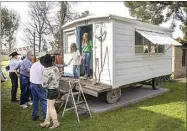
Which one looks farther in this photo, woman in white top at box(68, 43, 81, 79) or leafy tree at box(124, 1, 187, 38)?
leafy tree at box(124, 1, 187, 38)

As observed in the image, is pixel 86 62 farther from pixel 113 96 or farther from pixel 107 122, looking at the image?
pixel 107 122

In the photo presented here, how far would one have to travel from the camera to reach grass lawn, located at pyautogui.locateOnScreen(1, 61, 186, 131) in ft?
18.1

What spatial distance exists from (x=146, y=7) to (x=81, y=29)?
34.2 feet

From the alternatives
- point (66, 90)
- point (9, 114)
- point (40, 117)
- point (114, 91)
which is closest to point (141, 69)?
point (114, 91)

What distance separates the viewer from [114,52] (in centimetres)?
736

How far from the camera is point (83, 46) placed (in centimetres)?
822

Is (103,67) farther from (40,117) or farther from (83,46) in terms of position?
(40,117)

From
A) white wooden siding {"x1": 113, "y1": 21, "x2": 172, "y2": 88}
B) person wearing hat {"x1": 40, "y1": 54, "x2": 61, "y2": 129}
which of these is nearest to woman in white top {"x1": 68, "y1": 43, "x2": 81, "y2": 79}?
white wooden siding {"x1": 113, "y1": 21, "x2": 172, "y2": 88}

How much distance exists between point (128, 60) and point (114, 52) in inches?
35.0

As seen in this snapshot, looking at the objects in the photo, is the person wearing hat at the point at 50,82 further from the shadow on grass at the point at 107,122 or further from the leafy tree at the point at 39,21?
the leafy tree at the point at 39,21

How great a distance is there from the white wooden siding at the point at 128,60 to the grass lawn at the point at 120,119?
3.43 ft

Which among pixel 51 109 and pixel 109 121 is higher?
pixel 51 109

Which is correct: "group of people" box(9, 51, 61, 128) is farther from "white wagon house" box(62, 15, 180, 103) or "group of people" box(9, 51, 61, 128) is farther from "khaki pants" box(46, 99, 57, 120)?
"white wagon house" box(62, 15, 180, 103)

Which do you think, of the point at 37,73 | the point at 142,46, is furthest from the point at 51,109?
the point at 142,46
